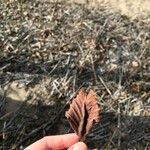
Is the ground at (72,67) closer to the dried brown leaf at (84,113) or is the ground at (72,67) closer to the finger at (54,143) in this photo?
the finger at (54,143)

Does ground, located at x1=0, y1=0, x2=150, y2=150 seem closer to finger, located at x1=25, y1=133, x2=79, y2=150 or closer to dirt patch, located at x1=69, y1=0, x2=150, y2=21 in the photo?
dirt patch, located at x1=69, y1=0, x2=150, y2=21

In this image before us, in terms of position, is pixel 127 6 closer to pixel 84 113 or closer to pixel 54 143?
pixel 54 143

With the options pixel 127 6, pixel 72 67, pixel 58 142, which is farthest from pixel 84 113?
pixel 127 6

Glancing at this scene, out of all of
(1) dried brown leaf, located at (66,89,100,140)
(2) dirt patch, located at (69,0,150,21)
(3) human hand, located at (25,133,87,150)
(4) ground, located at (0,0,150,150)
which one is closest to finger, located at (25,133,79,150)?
(3) human hand, located at (25,133,87,150)

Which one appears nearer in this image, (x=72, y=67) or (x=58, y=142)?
(x=58, y=142)

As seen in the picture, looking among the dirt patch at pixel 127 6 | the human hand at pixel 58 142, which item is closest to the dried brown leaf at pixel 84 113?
the human hand at pixel 58 142

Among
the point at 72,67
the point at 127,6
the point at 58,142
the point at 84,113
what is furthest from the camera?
the point at 127,6
